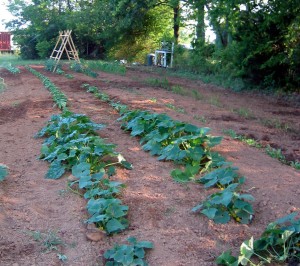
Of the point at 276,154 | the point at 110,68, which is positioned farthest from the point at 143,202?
the point at 110,68

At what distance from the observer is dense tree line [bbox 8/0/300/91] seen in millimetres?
12969

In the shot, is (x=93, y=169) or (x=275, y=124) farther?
(x=275, y=124)

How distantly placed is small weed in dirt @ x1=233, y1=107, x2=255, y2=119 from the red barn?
3098 cm

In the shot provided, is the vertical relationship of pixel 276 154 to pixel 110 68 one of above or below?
below

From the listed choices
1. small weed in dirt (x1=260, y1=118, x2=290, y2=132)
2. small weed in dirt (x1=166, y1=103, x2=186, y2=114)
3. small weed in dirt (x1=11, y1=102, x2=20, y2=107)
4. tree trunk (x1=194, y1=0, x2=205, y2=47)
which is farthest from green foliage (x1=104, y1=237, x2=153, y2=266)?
tree trunk (x1=194, y1=0, x2=205, y2=47)

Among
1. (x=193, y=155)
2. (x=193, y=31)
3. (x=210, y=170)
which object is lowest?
(x=210, y=170)

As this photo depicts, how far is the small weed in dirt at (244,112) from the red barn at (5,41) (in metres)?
31.0

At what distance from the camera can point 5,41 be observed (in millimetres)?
37688

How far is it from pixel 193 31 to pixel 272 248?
2228 cm

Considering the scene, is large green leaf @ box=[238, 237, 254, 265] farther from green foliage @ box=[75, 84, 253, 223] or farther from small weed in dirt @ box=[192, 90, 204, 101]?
small weed in dirt @ box=[192, 90, 204, 101]

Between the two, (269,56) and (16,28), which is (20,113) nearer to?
(269,56)

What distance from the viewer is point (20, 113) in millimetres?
8758

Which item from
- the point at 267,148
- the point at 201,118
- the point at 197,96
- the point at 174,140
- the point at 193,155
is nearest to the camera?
the point at 193,155

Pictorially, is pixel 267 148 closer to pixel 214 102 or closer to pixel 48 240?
pixel 48 240
